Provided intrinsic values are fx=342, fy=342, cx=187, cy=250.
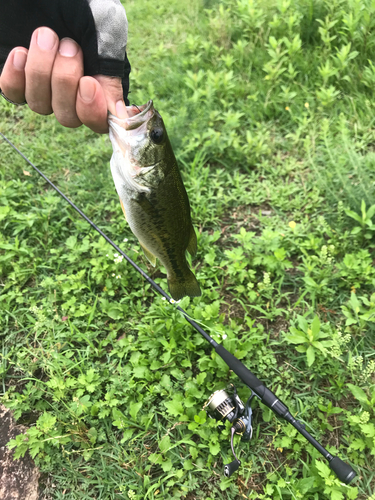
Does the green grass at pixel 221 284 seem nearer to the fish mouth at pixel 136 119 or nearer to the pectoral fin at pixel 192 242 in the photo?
the pectoral fin at pixel 192 242

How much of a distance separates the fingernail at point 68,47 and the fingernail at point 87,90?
0.51 ft

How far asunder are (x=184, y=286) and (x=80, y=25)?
5.05ft

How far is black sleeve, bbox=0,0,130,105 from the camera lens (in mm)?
1598

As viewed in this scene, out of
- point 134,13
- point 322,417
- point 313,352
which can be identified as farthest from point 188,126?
point 134,13

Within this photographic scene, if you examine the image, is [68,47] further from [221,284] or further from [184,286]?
[221,284]

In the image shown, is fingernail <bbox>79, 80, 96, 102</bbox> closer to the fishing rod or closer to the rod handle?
the fishing rod

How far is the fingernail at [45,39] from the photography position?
1.53 meters

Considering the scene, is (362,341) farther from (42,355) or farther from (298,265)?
(42,355)

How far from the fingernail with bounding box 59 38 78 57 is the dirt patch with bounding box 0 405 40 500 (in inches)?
98.6

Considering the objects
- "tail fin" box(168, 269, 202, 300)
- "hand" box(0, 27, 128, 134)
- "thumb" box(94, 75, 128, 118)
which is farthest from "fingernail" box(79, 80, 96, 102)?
"tail fin" box(168, 269, 202, 300)

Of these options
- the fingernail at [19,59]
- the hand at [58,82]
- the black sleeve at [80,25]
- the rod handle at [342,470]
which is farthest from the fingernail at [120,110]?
the rod handle at [342,470]

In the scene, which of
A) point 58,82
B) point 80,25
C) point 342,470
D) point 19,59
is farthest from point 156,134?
point 342,470

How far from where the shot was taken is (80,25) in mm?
1604

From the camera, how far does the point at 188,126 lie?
4.12 meters
